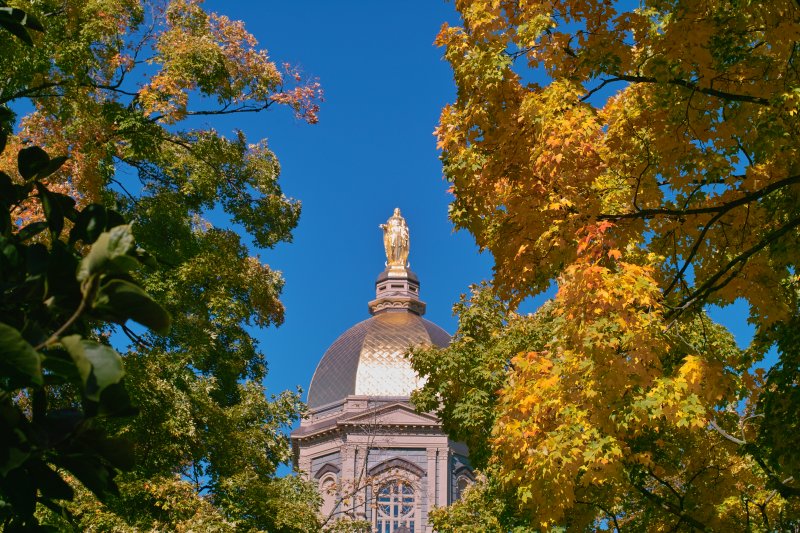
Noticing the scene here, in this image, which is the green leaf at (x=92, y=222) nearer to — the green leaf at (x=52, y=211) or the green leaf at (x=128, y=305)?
the green leaf at (x=52, y=211)

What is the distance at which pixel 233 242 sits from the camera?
21234 millimetres

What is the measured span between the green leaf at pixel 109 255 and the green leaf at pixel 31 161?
33.3 inches

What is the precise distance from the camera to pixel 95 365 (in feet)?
7.70

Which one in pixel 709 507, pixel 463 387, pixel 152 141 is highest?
pixel 152 141

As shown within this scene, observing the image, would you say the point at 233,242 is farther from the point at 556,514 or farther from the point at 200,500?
the point at 556,514

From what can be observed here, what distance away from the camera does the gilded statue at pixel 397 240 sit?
65562mm

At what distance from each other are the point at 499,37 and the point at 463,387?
12439 millimetres

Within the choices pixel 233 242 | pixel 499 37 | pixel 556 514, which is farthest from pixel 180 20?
pixel 556 514

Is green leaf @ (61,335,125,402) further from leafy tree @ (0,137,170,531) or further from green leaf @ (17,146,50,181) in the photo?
green leaf @ (17,146,50,181)

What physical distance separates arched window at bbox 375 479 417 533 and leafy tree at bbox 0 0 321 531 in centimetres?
2962

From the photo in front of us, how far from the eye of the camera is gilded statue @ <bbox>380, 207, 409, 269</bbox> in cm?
6556

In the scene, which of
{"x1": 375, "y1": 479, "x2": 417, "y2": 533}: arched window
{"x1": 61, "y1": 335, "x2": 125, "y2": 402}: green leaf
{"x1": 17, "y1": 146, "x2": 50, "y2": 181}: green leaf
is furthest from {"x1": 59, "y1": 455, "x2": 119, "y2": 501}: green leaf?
{"x1": 375, "y1": 479, "x2": 417, "y2": 533}: arched window

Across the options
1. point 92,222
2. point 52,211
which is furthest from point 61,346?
point 52,211

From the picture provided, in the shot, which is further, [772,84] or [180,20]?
[180,20]
